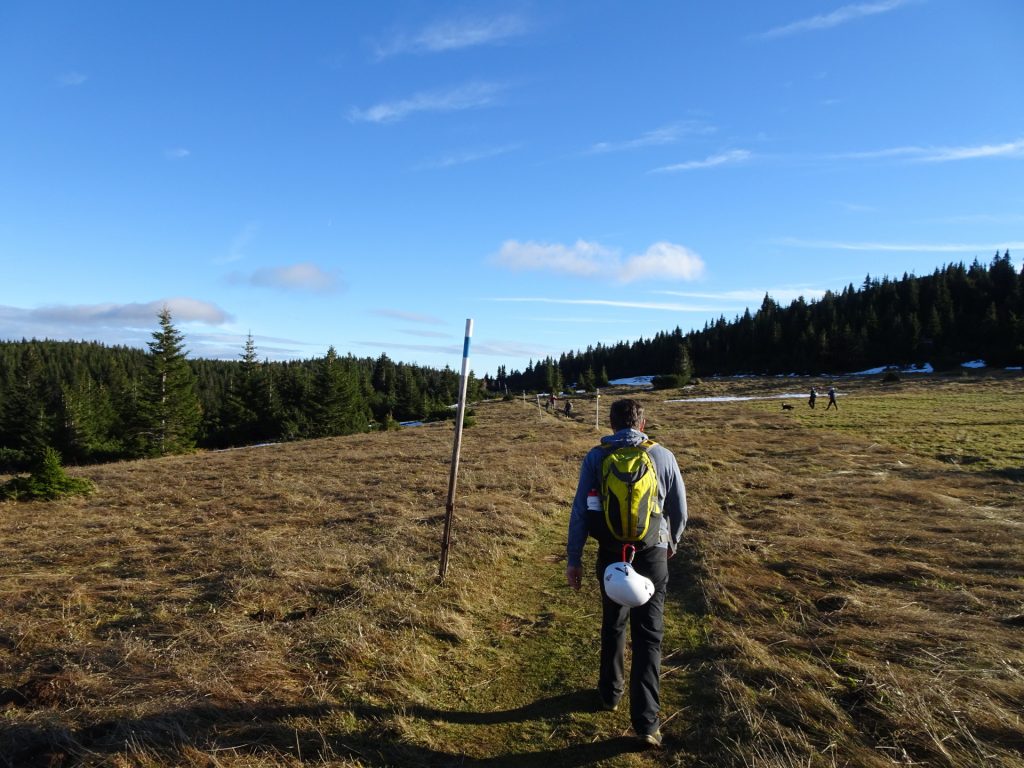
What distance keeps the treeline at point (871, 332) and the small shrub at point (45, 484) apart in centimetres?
6467

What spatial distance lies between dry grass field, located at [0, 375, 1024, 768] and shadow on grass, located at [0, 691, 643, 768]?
0.05ft

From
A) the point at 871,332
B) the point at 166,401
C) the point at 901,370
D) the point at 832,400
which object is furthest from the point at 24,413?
the point at 871,332

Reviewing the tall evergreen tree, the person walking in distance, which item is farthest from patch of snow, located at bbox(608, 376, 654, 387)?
the tall evergreen tree

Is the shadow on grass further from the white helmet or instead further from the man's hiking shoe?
the white helmet

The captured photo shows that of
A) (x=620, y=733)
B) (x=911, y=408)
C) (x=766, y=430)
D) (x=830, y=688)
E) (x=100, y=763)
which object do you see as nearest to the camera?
(x=100, y=763)

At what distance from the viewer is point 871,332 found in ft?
290

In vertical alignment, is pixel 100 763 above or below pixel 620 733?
above

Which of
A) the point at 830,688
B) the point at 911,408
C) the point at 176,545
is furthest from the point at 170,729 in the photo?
the point at 911,408

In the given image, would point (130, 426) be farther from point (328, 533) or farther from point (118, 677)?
point (118, 677)

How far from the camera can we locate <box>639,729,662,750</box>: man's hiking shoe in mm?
3512

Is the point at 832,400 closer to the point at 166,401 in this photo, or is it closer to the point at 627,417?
the point at 627,417

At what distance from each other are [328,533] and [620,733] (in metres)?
6.48

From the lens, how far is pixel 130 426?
40094mm

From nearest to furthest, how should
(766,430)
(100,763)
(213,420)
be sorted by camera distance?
(100,763) < (766,430) < (213,420)
